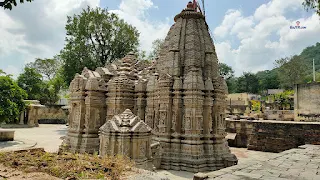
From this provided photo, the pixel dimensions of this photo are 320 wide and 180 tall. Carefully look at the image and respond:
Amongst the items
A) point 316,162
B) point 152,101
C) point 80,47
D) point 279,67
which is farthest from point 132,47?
point 279,67

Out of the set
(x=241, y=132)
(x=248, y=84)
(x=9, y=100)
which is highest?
(x=248, y=84)

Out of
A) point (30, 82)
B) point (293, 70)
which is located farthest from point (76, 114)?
point (293, 70)

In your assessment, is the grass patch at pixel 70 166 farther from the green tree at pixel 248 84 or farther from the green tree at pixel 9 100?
the green tree at pixel 248 84

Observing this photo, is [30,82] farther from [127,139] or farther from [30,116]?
[127,139]

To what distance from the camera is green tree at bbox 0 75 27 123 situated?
14.6 metres

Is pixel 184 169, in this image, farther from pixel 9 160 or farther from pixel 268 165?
pixel 9 160

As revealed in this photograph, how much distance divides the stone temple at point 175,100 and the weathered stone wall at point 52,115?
83.8 feet

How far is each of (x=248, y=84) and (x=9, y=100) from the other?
222ft

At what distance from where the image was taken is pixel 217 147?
398 inches

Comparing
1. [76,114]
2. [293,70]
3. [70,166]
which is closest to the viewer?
[70,166]

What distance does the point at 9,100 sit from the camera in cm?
1491

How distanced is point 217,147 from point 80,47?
1844cm

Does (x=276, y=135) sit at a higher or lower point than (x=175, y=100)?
lower

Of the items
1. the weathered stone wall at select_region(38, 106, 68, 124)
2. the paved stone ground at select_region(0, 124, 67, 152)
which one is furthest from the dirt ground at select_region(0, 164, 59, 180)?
the weathered stone wall at select_region(38, 106, 68, 124)
